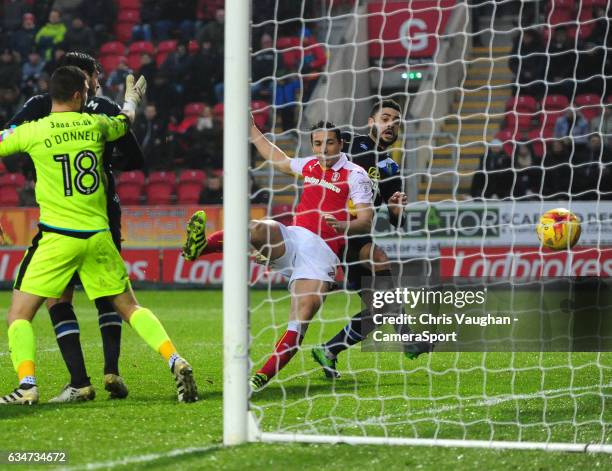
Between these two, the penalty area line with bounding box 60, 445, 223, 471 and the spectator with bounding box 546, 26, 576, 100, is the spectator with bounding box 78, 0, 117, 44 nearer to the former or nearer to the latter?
the spectator with bounding box 546, 26, 576, 100

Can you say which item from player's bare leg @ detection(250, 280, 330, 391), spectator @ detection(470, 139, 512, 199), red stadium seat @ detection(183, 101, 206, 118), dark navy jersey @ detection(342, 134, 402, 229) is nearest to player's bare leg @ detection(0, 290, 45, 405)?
player's bare leg @ detection(250, 280, 330, 391)

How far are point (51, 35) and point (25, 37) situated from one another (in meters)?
0.56

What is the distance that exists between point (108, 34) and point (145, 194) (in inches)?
161

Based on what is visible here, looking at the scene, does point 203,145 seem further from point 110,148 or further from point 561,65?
point 110,148

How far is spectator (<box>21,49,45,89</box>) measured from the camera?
17.9 meters

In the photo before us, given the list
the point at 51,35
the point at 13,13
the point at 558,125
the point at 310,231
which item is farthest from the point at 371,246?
the point at 13,13

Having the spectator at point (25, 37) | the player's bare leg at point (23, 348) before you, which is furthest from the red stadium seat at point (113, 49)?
the player's bare leg at point (23, 348)

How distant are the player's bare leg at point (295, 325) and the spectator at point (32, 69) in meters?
12.9

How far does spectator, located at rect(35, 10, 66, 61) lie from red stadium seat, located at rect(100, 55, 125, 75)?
825 millimetres

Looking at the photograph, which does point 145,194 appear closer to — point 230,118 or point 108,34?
point 108,34

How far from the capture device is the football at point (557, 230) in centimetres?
737

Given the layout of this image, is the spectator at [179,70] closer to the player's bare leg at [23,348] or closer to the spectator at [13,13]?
the spectator at [13,13]

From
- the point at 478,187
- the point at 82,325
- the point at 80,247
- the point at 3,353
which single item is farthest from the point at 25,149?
the point at 478,187

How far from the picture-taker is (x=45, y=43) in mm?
18688
